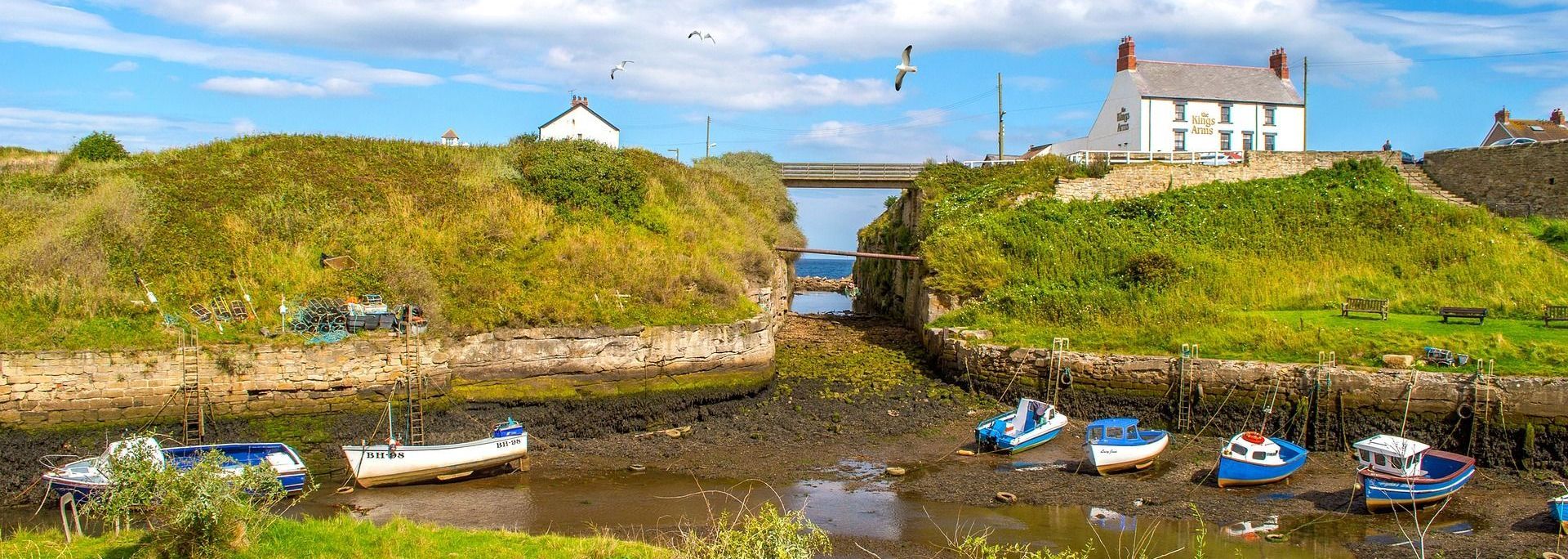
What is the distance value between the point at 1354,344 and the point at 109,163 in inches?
1276

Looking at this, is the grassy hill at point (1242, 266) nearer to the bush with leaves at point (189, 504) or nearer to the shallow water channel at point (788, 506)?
the shallow water channel at point (788, 506)

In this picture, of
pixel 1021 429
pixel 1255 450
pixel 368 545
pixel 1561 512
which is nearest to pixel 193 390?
pixel 368 545

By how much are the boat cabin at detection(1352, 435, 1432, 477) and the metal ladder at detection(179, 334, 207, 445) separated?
2125cm

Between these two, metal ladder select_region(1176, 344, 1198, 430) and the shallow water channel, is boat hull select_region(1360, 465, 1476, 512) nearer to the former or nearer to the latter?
the shallow water channel

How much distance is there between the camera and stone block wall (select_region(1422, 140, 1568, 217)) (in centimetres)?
3064

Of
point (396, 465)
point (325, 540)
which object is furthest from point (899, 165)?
point (325, 540)

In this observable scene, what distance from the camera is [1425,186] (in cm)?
3450

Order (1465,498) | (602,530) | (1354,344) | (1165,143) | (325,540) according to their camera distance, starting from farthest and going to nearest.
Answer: (1165,143) → (1354,344) → (1465,498) → (602,530) → (325,540)

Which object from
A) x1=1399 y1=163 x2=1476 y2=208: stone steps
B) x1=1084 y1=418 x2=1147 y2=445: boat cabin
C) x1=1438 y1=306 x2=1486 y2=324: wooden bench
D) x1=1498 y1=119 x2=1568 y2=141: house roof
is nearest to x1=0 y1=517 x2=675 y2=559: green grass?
x1=1084 y1=418 x2=1147 y2=445: boat cabin

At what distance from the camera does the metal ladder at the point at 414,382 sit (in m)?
20.2

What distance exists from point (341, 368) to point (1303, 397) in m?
20.2

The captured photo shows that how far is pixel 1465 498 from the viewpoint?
1703 cm

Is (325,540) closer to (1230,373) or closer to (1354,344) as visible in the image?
(1230,373)

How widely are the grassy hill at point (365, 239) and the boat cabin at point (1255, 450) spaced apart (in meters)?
11.8
